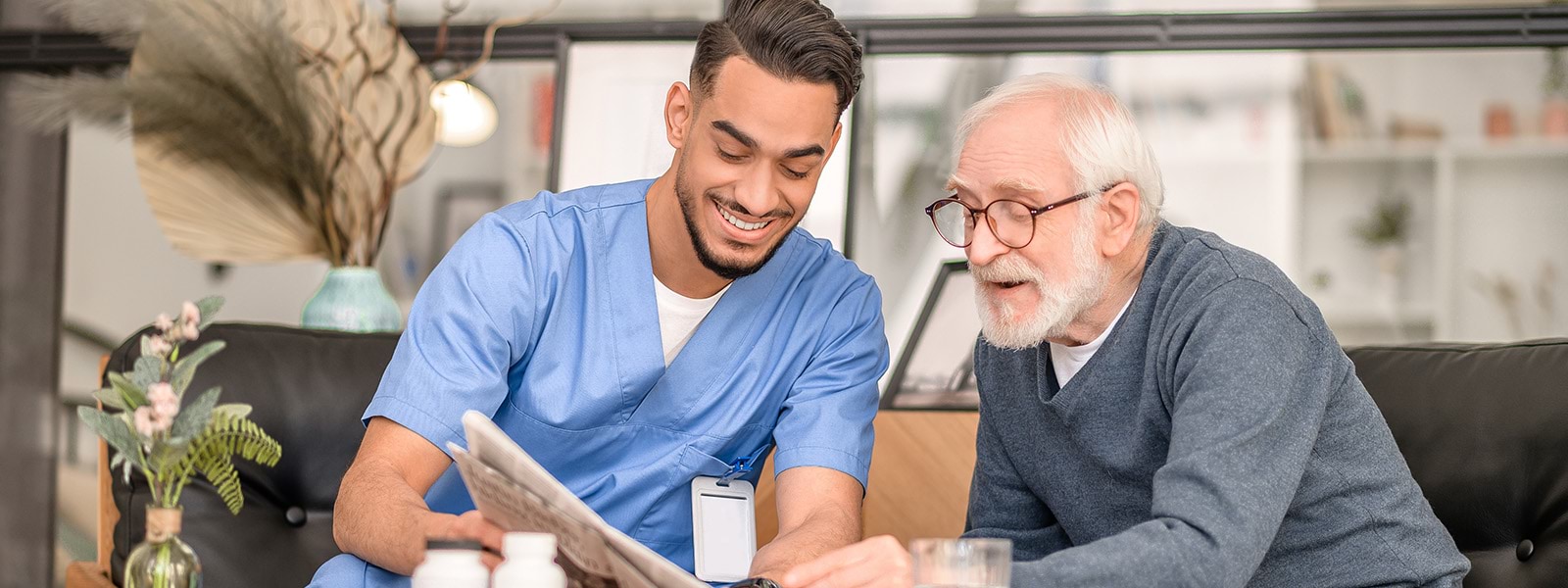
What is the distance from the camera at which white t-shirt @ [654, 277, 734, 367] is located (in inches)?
69.2

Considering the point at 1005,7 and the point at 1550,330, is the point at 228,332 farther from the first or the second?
the point at 1550,330

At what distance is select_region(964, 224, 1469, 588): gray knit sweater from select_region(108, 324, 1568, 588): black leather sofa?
250 millimetres

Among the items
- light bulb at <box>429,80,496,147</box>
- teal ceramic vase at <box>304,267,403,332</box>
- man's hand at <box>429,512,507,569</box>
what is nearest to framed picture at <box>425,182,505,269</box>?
light bulb at <box>429,80,496,147</box>

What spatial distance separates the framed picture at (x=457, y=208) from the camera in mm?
3287

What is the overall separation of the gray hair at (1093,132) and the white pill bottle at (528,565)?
73cm

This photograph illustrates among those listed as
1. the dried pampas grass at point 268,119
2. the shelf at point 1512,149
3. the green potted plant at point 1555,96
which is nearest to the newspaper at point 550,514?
the dried pampas grass at point 268,119

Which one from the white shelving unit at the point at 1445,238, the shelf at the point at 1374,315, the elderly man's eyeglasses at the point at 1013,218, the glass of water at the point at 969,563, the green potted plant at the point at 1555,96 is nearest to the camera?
the glass of water at the point at 969,563

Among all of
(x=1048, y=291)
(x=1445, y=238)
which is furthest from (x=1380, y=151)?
(x=1048, y=291)

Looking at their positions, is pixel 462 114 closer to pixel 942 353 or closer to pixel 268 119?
pixel 268 119

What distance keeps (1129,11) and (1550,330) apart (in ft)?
4.22

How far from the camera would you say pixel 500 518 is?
120 cm

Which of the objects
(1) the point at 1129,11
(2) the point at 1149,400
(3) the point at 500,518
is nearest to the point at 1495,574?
(2) the point at 1149,400

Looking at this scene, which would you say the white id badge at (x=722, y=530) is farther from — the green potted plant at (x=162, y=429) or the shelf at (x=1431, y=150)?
the shelf at (x=1431, y=150)

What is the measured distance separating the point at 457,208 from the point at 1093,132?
7.00ft
